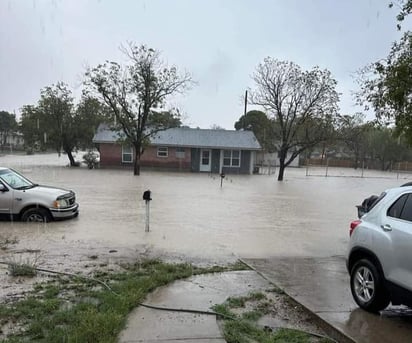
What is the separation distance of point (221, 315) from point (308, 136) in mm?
33723

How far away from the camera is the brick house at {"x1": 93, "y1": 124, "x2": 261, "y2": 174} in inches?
1647

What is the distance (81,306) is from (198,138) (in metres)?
39.2

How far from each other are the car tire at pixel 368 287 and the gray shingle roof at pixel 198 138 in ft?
120

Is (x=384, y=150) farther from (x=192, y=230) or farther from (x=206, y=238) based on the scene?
(x=206, y=238)

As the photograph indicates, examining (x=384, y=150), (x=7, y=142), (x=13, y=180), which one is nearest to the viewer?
(x=13, y=180)

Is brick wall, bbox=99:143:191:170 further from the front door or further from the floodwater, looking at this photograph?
the floodwater

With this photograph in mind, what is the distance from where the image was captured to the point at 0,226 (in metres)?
11.1

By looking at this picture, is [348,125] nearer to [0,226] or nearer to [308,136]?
[308,136]

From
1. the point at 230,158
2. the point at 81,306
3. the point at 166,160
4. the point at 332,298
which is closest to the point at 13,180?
the point at 81,306

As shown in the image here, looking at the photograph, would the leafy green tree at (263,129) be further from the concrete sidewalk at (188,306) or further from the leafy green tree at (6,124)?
the leafy green tree at (6,124)

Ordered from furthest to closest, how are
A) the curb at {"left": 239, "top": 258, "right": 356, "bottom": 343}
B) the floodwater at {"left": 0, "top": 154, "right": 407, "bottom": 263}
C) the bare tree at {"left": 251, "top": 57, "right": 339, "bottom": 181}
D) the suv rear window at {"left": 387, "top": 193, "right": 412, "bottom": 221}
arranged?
1. the bare tree at {"left": 251, "top": 57, "right": 339, "bottom": 181}
2. the floodwater at {"left": 0, "top": 154, "right": 407, "bottom": 263}
3. the suv rear window at {"left": 387, "top": 193, "right": 412, "bottom": 221}
4. the curb at {"left": 239, "top": 258, "right": 356, "bottom": 343}

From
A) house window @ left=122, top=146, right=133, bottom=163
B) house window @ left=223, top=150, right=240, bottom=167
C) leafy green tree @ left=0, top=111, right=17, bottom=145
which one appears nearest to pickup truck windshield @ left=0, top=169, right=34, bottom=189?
house window @ left=122, top=146, right=133, bottom=163

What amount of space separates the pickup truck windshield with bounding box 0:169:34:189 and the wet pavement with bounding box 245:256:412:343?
719cm

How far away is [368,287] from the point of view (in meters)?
5.08
